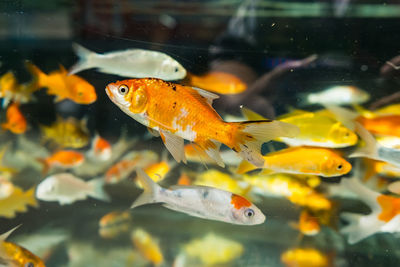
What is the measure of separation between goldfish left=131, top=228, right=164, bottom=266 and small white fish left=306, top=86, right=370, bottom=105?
91 centimetres

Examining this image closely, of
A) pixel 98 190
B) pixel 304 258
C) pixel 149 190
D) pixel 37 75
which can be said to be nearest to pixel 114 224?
pixel 98 190

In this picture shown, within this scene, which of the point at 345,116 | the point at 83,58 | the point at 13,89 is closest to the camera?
the point at 83,58

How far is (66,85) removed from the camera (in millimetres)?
1310

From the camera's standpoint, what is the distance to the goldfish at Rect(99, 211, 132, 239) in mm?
1583

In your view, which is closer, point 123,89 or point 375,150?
point 123,89

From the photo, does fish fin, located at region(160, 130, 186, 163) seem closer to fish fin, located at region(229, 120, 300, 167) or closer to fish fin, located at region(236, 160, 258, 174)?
fish fin, located at region(229, 120, 300, 167)

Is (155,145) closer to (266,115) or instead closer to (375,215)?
(266,115)

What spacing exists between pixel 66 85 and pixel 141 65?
1.36ft

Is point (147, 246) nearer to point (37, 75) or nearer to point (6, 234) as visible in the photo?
point (6, 234)

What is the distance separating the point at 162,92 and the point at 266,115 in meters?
0.67

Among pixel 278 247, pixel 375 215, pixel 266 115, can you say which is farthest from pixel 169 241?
pixel 375 215

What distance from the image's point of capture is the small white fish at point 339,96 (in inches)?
57.7

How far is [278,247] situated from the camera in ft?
4.83

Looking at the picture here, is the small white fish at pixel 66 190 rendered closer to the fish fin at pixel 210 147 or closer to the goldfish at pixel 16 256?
the goldfish at pixel 16 256
